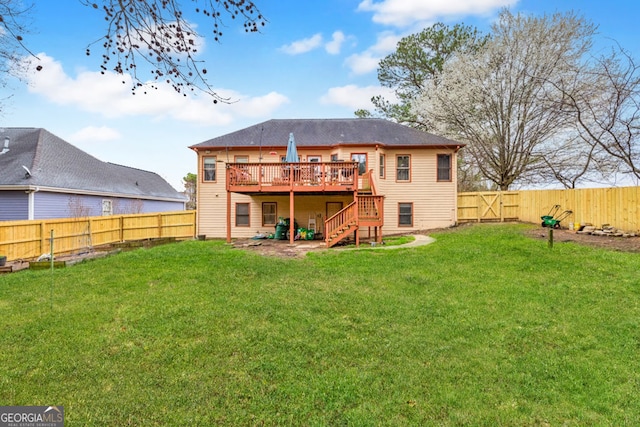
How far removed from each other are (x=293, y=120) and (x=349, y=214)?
318 inches

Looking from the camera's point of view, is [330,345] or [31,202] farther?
[31,202]

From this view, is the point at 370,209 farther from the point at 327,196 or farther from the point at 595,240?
the point at 595,240

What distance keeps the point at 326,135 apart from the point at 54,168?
13912 mm

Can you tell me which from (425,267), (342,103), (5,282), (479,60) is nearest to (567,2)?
(479,60)

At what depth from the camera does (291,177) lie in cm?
1345

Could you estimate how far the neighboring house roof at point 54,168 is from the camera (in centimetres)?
1523

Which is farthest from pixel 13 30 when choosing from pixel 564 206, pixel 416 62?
pixel 416 62

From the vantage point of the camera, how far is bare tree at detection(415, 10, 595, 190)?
17797 mm

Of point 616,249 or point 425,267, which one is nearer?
point 425,267

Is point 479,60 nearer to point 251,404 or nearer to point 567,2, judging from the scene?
point 567,2

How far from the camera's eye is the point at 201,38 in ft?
10.3

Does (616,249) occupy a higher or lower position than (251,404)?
higher

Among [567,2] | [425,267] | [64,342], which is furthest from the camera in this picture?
[567,2]

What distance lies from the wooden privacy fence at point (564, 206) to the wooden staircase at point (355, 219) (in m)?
6.59
